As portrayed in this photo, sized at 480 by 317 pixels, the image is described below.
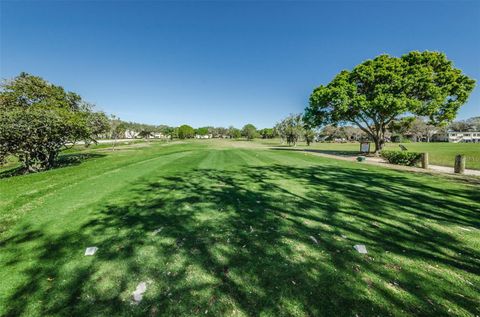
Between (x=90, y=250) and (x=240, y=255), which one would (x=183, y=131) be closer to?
(x=90, y=250)

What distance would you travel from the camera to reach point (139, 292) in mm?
2926

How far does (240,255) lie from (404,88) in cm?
2860

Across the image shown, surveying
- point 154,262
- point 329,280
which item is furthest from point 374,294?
point 154,262

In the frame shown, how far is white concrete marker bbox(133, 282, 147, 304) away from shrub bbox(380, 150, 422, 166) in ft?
64.9

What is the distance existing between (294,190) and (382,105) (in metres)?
20.4

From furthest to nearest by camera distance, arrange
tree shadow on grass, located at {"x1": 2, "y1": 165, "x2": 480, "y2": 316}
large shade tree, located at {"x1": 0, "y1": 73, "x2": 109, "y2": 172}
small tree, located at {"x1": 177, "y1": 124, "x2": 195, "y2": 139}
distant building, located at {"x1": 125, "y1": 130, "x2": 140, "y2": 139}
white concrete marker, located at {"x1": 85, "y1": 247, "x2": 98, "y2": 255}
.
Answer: distant building, located at {"x1": 125, "y1": 130, "x2": 140, "y2": 139} → small tree, located at {"x1": 177, "y1": 124, "x2": 195, "y2": 139} → large shade tree, located at {"x1": 0, "y1": 73, "x2": 109, "y2": 172} → white concrete marker, located at {"x1": 85, "y1": 247, "x2": 98, "y2": 255} → tree shadow on grass, located at {"x1": 2, "y1": 165, "x2": 480, "y2": 316}

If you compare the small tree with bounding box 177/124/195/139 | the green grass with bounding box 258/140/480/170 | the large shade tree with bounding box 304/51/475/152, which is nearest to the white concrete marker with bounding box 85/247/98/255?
the green grass with bounding box 258/140/480/170

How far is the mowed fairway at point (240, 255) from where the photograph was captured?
9.08ft

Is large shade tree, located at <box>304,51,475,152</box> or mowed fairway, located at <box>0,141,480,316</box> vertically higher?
large shade tree, located at <box>304,51,475,152</box>

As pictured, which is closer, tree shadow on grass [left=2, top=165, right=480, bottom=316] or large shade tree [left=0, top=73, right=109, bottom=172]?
tree shadow on grass [left=2, top=165, right=480, bottom=316]

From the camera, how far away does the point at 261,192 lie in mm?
8289

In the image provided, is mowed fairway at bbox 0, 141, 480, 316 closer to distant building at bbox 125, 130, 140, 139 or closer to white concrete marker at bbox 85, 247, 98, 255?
white concrete marker at bbox 85, 247, 98, 255

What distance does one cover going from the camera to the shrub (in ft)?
52.5

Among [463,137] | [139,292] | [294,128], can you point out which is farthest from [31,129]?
[463,137]
